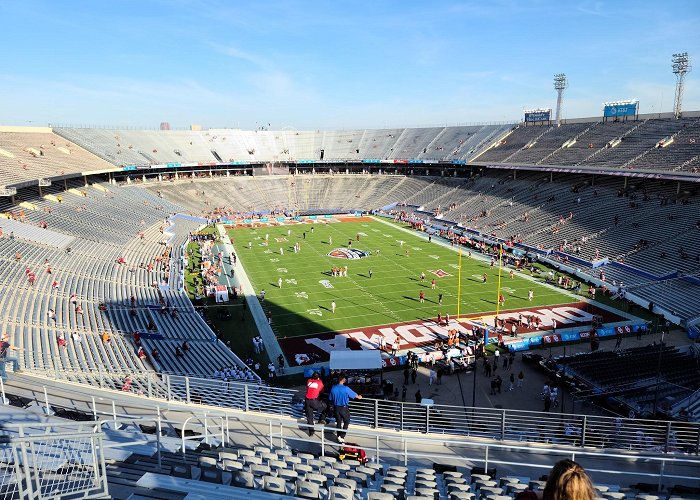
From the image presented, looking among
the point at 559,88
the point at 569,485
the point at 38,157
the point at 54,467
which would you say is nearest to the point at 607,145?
the point at 559,88

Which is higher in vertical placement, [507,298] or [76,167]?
[76,167]

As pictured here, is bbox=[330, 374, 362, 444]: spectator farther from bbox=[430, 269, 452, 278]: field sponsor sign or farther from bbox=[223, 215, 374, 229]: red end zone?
bbox=[223, 215, 374, 229]: red end zone

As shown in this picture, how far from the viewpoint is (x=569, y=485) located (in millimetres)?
2918

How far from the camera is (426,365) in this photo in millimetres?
21969

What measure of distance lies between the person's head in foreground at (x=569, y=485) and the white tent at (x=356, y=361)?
1638 cm

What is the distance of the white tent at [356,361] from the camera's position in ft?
63.0

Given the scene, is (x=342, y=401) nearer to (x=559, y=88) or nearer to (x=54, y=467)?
(x=54, y=467)

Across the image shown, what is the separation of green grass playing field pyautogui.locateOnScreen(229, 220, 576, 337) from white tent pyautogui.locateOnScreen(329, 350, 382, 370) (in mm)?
6549

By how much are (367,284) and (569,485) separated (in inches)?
1229

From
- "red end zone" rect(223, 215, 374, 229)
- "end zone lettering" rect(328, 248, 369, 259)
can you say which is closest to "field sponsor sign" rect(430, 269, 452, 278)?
"end zone lettering" rect(328, 248, 369, 259)

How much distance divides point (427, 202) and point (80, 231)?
40.0 meters

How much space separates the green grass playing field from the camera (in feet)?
93.0

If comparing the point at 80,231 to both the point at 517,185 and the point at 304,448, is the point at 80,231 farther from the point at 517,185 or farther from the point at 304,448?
the point at 517,185

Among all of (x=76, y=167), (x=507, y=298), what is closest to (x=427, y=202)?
(x=507, y=298)
